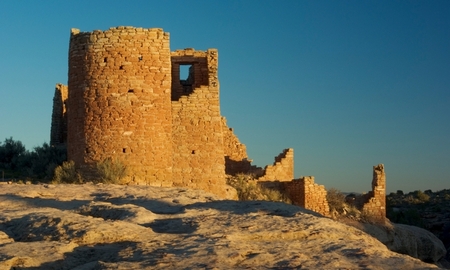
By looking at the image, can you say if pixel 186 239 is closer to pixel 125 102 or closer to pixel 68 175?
pixel 125 102

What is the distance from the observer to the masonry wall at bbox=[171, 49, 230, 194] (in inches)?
697

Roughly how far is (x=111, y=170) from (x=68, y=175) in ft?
4.37

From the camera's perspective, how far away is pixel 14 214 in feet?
26.8

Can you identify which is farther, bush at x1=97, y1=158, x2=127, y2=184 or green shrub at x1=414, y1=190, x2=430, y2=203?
green shrub at x1=414, y1=190, x2=430, y2=203

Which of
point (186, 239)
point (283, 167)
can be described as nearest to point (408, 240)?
point (283, 167)

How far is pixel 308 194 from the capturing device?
21031mm

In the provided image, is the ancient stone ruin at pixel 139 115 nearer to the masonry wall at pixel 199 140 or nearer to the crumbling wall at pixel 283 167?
the masonry wall at pixel 199 140

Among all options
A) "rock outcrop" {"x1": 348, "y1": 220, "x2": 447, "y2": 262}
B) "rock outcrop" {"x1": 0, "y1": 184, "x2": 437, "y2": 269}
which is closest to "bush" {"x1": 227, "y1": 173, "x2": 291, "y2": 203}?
"rock outcrop" {"x1": 348, "y1": 220, "x2": 447, "y2": 262}

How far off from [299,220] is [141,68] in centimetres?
1031

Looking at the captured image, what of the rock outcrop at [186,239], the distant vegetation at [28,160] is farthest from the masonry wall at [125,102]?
the rock outcrop at [186,239]

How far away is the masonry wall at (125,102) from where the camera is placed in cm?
1644

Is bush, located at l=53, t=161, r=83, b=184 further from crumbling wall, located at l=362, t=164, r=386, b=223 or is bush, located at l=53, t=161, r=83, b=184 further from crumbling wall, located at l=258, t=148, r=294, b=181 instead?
crumbling wall, located at l=362, t=164, r=386, b=223

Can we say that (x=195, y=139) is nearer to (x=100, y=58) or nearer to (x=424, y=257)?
(x=100, y=58)

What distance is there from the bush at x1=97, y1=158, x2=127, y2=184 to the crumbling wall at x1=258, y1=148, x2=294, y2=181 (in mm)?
7846
